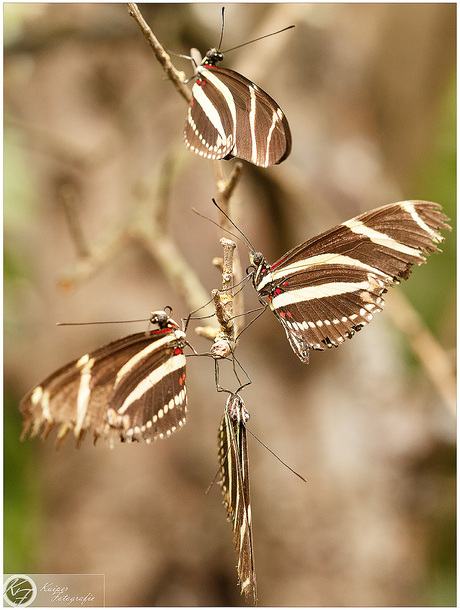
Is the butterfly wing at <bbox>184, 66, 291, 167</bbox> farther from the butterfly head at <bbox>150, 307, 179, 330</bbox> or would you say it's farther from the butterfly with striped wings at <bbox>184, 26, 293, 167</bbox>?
the butterfly head at <bbox>150, 307, 179, 330</bbox>

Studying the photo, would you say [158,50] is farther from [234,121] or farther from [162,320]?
[162,320]

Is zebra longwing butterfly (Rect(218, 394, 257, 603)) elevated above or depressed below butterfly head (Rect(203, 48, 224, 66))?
below

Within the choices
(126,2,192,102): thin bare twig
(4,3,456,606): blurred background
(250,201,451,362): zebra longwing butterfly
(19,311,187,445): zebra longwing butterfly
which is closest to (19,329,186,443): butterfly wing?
(19,311,187,445): zebra longwing butterfly

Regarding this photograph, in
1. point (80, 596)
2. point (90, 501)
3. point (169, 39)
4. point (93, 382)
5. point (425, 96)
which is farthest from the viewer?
point (425, 96)

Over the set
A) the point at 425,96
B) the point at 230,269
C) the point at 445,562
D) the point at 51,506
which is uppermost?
the point at 425,96

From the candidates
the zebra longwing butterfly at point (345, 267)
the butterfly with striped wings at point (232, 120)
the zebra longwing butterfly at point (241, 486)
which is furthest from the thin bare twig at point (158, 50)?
the zebra longwing butterfly at point (241, 486)

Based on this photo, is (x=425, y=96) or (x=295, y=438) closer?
(x=295, y=438)

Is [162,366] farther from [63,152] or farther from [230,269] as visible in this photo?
[63,152]

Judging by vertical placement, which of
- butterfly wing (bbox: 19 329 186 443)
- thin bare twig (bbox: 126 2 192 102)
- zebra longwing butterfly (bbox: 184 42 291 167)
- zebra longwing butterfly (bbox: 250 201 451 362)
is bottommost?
butterfly wing (bbox: 19 329 186 443)

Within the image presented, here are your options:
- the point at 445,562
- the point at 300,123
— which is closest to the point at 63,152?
the point at 300,123
